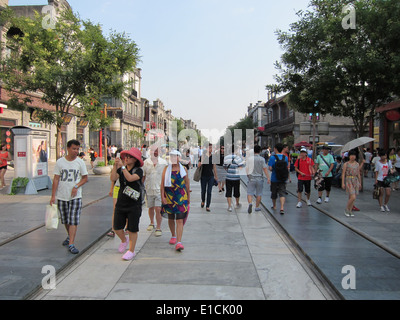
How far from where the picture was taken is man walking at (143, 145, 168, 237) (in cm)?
654

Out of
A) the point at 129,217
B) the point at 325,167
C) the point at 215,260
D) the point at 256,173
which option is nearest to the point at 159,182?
the point at 129,217

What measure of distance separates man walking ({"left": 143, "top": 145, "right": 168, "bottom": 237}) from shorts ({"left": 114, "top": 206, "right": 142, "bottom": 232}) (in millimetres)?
1476

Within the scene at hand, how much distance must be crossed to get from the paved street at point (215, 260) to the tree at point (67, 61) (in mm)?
6960

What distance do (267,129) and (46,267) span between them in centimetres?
5305

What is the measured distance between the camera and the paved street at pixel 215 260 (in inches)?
152

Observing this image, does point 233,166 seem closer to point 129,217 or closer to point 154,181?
point 154,181

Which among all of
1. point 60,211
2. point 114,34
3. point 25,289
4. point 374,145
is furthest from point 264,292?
point 374,145

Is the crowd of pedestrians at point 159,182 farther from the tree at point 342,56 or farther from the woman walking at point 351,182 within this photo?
the tree at point 342,56

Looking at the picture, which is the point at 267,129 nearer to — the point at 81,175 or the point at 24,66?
the point at 24,66

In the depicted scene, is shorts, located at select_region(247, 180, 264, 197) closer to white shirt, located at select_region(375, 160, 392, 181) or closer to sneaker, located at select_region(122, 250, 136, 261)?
white shirt, located at select_region(375, 160, 392, 181)

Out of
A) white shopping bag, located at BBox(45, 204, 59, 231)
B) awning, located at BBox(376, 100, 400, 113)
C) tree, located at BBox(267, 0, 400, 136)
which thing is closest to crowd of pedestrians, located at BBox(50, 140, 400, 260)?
white shopping bag, located at BBox(45, 204, 59, 231)

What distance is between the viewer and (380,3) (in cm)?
1165

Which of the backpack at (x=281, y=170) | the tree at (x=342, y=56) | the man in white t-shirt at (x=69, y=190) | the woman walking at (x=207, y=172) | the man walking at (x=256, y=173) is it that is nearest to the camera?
the man in white t-shirt at (x=69, y=190)

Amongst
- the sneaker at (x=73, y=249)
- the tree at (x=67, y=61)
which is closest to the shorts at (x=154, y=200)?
the sneaker at (x=73, y=249)
